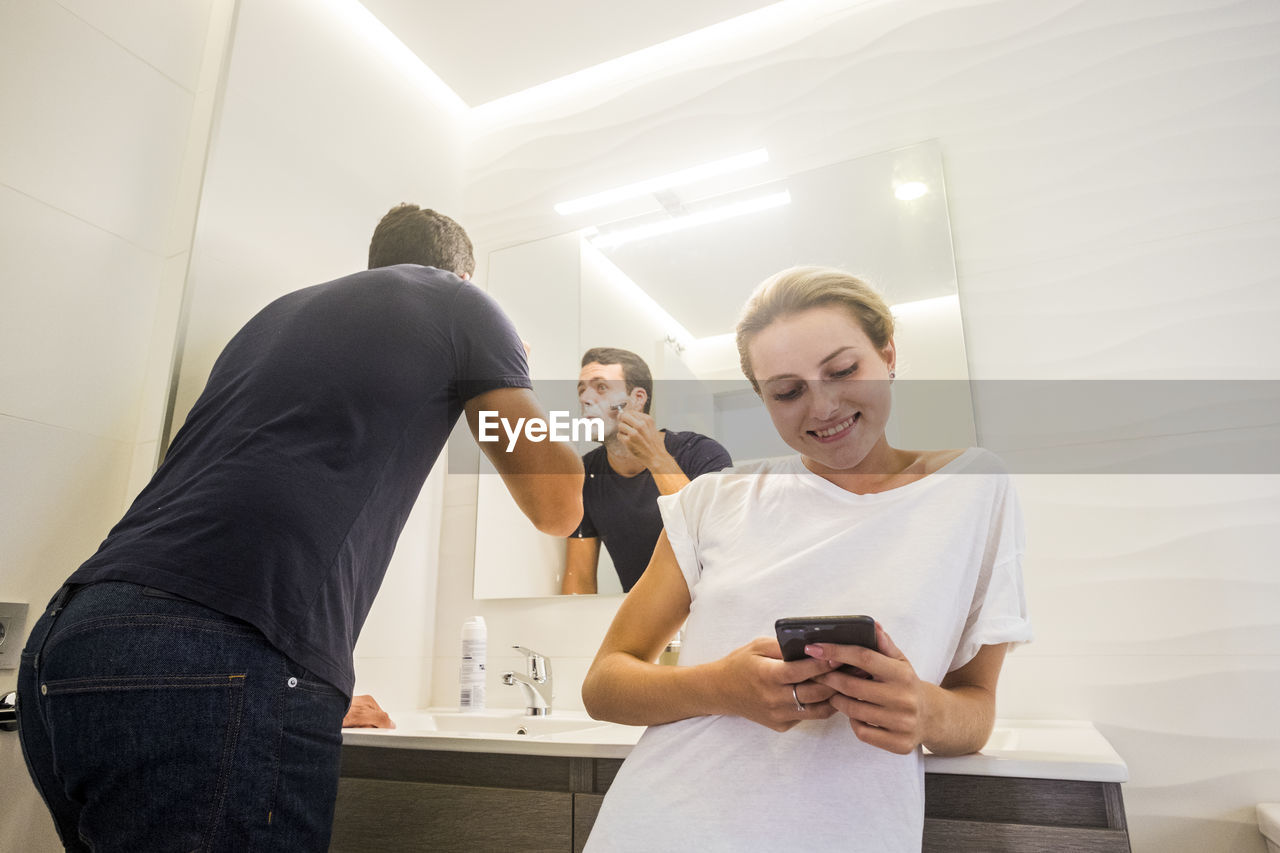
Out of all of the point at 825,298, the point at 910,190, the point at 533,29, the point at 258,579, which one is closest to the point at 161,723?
the point at 258,579

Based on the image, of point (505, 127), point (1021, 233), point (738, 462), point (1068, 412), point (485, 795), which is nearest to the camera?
point (485, 795)

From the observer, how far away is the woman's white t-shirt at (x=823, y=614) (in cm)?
82

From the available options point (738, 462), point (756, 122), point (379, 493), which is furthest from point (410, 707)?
point (756, 122)

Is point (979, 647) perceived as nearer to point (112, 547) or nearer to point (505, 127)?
point (112, 547)

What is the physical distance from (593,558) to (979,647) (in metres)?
1.14

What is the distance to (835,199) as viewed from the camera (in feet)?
6.19

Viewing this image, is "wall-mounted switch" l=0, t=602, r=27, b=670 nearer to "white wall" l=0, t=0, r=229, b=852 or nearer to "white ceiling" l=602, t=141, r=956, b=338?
"white wall" l=0, t=0, r=229, b=852

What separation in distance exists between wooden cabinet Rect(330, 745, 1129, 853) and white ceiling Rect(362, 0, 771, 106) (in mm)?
1778

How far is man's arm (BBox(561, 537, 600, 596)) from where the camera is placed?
76.0 inches

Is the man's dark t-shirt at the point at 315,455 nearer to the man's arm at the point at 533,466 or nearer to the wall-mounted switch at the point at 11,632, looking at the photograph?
the man's arm at the point at 533,466

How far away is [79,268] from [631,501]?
1.19 meters

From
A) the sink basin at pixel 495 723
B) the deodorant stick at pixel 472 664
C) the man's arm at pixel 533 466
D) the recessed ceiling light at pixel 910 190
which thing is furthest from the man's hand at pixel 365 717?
the recessed ceiling light at pixel 910 190

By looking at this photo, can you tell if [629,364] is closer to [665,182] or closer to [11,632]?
[665,182]

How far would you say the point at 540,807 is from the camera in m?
1.22
